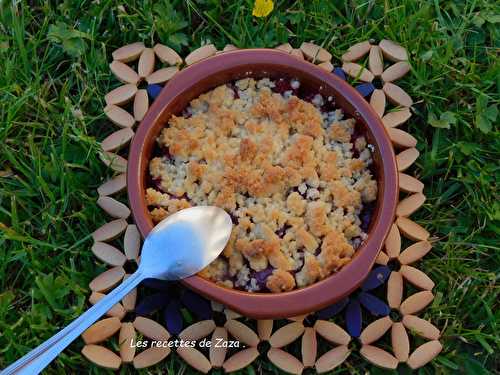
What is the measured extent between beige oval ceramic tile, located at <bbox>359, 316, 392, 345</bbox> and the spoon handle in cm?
44

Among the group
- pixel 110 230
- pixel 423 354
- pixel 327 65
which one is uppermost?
pixel 327 65

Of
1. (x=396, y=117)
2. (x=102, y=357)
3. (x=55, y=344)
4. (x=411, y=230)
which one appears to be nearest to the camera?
(x=55, y=344)

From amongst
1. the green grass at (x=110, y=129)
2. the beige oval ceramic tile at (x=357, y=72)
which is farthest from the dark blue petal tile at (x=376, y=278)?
the beige oval ceramic tile at (x=357, y=72)

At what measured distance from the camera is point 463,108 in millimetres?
1472

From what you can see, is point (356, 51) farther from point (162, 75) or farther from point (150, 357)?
point (150, 357)

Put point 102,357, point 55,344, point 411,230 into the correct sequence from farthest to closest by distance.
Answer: point 411,230 → point 102,357 → point 55,344

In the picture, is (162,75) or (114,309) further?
(162,75)

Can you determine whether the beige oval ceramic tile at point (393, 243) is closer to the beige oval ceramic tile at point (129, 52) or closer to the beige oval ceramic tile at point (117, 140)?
the beige oval ceramic tile at point (117, 140)

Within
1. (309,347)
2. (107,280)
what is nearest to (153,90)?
(107,280)

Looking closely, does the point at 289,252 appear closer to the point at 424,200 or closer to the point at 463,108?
the point at 424,200

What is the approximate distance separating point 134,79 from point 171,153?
252 mm

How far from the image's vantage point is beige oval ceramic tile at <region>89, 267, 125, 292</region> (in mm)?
1243

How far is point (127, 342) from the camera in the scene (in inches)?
47.4

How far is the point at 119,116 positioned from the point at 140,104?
5 centimetres
